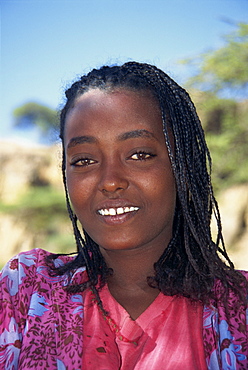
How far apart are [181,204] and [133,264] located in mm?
276

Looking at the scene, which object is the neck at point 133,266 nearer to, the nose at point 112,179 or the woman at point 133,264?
the woman at point 133,264

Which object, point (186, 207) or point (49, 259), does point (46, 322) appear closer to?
point (49, 259)

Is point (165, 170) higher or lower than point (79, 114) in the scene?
lower

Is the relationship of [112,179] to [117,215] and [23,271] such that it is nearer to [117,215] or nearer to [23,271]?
[117,215]

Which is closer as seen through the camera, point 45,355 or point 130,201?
point 45,355

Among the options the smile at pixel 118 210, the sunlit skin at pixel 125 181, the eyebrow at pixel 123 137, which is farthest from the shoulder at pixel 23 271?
the eyebrow at pixel 123 137

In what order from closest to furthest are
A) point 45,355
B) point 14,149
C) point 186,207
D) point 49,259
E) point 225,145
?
point 45,355
point 186,207
point 49,259
point 225,145
point 14,149

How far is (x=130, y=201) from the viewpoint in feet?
5.11

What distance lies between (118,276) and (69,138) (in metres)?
0.54

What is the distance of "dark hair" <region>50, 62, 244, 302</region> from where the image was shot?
63.8 inches

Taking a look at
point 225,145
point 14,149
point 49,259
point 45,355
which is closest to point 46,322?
point 45,355

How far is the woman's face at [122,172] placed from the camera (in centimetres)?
156

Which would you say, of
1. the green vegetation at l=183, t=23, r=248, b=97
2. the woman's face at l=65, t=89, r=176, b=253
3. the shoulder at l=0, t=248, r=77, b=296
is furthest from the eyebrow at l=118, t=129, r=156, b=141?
the green vegetation at l=183, t=23, r=248, b=97

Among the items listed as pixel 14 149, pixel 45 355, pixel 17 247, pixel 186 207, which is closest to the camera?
pixel 45 355
